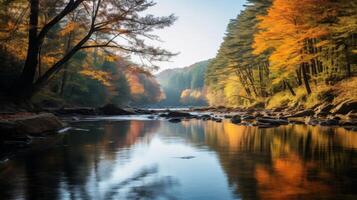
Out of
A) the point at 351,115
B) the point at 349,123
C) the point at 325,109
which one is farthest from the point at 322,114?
the point at 349,123

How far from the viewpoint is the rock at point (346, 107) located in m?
22.1

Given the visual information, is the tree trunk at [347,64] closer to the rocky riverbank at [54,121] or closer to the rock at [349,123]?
the rocky riverbank at [54,121]

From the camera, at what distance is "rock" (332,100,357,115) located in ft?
72.6

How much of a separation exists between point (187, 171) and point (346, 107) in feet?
54.8

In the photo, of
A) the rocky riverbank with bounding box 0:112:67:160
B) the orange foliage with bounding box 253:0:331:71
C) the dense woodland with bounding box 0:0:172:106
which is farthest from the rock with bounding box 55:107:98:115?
the rocky riverbank with bounding box 0:112:67:160

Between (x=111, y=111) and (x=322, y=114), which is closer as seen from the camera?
(x=322, y=114)

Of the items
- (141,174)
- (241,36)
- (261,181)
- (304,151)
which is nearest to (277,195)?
(261,181)

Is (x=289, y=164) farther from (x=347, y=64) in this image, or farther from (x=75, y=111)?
(x=75, y=111)

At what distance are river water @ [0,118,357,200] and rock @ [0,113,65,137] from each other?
152 centimetres

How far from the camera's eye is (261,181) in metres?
7.03

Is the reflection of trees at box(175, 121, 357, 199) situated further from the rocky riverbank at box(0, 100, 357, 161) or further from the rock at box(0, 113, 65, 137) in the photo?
the rock at box(0, 113, 65, 137)

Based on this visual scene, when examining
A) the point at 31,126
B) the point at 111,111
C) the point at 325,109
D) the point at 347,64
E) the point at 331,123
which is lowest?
the point at 331,123

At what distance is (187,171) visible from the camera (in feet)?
27.4

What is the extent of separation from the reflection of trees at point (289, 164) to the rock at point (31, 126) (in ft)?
19.2
